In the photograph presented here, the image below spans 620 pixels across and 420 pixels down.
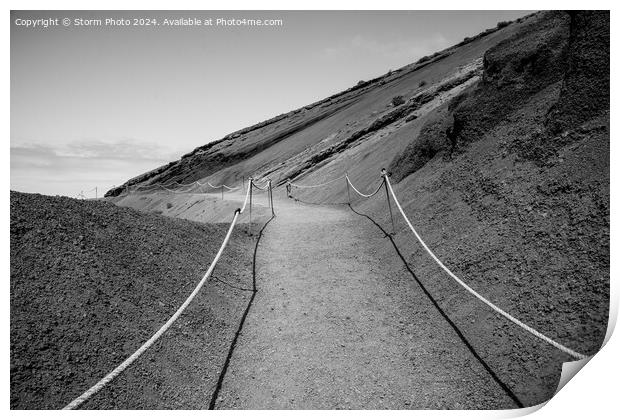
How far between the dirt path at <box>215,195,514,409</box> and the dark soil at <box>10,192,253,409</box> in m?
0.49

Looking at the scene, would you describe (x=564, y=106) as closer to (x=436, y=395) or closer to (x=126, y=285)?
(x=436, y=395)

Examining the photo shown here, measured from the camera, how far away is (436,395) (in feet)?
13.5

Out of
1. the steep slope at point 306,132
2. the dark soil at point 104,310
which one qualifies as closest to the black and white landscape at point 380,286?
the dark soil at point 104,310

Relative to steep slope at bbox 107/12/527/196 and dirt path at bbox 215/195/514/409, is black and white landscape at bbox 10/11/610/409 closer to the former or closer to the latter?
dirt path at bbox 215/195/514/409

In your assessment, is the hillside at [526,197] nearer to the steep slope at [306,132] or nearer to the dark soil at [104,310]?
the dark soil at [104,310]

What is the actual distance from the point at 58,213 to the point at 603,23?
9.06 m

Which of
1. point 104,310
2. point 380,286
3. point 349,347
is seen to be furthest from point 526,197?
point 104,310

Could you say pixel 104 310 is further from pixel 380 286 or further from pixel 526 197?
pixel 526 197

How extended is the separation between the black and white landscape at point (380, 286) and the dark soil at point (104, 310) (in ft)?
0.07

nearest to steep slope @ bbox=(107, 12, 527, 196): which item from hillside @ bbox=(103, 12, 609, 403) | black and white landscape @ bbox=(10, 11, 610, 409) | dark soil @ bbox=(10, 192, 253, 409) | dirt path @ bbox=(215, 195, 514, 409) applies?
hillside @ bbox=(103, 12, 609, 403)

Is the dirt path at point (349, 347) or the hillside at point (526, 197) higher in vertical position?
the hillside at point (526, 197)

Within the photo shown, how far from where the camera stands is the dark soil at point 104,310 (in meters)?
3.62
